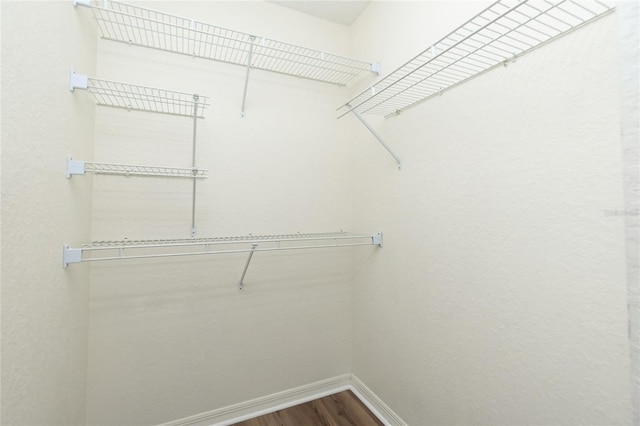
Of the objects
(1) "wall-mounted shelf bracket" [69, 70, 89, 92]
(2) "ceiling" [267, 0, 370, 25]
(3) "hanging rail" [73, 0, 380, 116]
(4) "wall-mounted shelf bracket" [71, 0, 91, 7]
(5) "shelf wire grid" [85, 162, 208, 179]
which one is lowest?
(5) "shelf wire grid" [85, 162, 208, 179]

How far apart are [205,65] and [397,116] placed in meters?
1.09

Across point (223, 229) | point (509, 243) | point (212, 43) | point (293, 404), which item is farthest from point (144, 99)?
point (293, 404)

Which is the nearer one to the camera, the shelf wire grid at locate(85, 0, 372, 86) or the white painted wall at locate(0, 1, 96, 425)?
the white painted wall at locate(0, 1, 96, 425)

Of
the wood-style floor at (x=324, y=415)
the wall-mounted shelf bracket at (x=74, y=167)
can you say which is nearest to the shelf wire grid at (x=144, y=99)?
the wall-mounted shelf bracket at (x=74, y=167)

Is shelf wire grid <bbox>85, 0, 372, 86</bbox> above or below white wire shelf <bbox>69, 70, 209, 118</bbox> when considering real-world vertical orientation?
above

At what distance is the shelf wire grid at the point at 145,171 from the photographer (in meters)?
1.26

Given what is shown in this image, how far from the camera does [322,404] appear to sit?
1.71 metres

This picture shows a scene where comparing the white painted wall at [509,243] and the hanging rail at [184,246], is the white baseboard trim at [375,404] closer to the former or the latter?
the white painted wall at [509,243]

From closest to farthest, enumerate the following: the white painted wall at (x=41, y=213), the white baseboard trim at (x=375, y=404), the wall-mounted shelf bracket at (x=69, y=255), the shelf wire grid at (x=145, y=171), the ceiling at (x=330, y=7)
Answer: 1. the white painted wall at (x=41, y=213)
2. the wall-mounted shelf bracket at (x=69, y=255)
3. the shelf wire grid at (x=145, y=171)
4. the white baseboard trim at (x=375, y=404)
5. the ceiling at (x=330, y=7)

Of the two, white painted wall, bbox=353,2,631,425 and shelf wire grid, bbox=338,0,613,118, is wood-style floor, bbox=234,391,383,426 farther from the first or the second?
shelf wire grid, bbox=338,0,613,118

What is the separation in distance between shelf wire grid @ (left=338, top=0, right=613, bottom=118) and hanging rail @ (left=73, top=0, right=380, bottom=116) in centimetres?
47

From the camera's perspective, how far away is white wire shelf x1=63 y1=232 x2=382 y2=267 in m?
1.08

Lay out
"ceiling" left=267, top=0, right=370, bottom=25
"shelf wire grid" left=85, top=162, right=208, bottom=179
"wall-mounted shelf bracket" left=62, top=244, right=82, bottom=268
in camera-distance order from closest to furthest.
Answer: "wall-mounted shelf bracket" left=62, top=244, right=82, bottom=268 → "shelf wire grid" left=85, top=162, right=208, bottom=179 → "ceiling" left=267, top=0, right=370, bottom=25

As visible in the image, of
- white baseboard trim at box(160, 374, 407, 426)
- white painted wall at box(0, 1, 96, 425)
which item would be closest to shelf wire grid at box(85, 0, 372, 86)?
white painted wall at box(0, 1, 96, 425)
